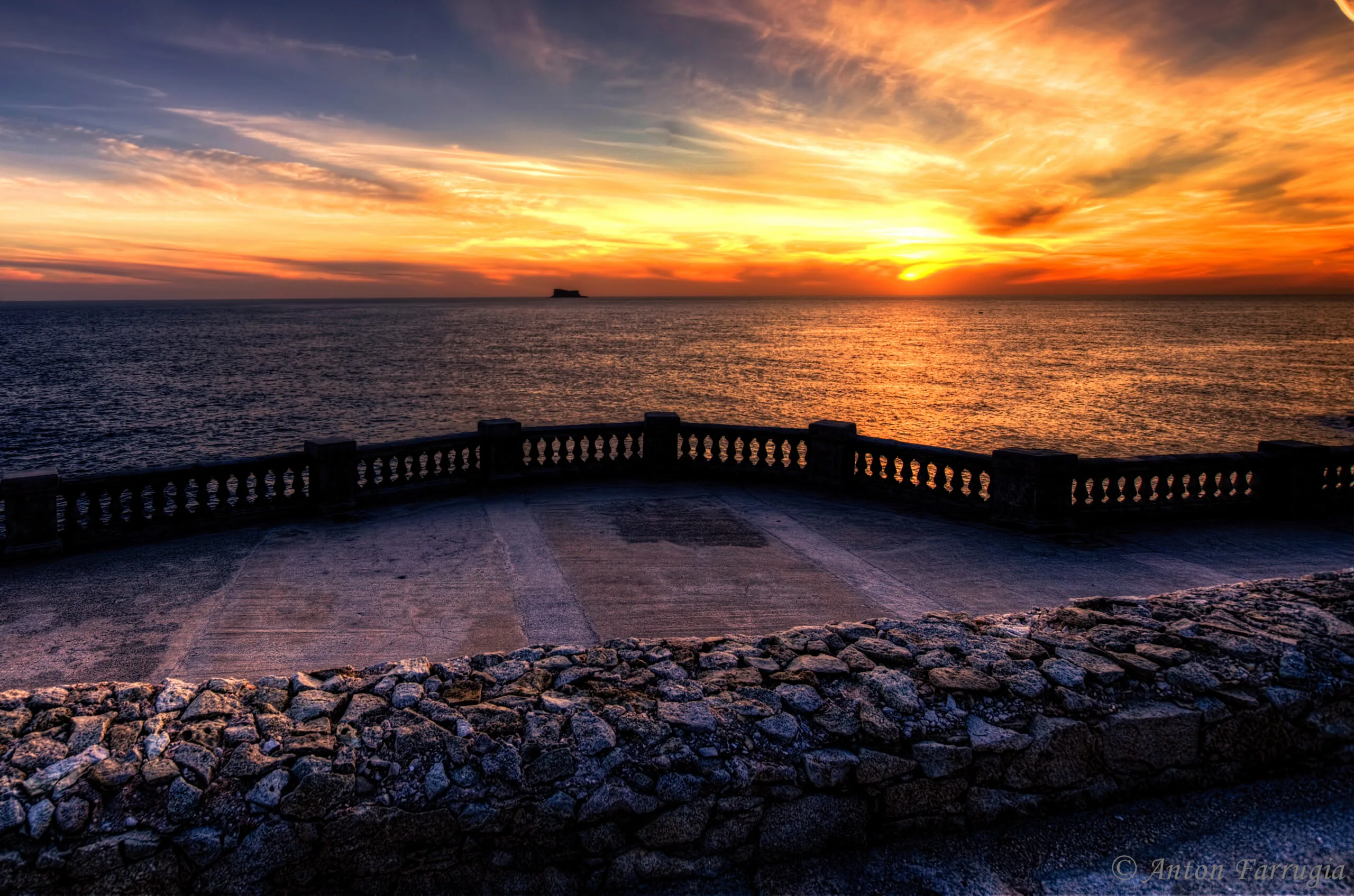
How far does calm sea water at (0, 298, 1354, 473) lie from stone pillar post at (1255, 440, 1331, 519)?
30.6 meters

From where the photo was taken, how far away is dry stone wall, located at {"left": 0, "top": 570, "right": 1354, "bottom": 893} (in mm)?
3805

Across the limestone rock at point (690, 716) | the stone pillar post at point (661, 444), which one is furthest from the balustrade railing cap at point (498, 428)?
the limestone rock at point (690, 716)

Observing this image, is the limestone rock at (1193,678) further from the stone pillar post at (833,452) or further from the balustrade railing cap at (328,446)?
the balustrade railing cap at (328,446)

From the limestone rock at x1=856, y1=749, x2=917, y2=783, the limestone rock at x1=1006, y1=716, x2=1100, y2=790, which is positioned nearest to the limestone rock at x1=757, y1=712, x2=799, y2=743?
the limestone rock at x1=856, y1=749, x2=917, y2=783

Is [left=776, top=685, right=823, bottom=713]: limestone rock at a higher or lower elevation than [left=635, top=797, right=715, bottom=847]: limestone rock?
higher

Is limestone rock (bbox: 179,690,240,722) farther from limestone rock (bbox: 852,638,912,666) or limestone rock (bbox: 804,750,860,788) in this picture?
limestone rock (bbox: 852,638,912,666)

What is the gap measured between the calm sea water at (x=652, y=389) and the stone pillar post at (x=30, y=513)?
30999 millimetres

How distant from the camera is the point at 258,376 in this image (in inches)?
3054

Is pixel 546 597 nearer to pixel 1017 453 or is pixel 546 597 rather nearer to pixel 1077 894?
pixel 1077 894

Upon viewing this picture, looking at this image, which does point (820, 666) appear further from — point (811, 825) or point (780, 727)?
point (811, 825)

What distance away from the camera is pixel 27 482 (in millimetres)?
10500

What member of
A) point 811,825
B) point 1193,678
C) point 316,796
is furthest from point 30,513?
point 1193,678

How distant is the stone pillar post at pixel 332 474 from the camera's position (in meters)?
12.9

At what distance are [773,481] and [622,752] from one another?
11.5 meters
